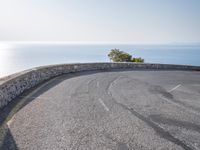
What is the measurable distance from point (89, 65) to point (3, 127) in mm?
19438

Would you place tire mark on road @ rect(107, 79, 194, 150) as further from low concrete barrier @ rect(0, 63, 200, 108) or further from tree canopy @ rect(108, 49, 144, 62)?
tree canopy @ rect(108, 49, 144, 62)

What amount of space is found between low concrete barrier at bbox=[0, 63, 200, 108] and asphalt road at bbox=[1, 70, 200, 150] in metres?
0.74

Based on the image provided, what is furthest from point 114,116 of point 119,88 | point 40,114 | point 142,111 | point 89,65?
point 89,65

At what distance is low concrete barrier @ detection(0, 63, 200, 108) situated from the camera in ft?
33.4

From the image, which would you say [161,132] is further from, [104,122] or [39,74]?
[39,74]

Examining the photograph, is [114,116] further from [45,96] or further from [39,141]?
[45,96]

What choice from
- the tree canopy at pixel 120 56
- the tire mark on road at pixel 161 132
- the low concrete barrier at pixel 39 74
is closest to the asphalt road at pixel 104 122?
the tire mark on road at pixel 161 132

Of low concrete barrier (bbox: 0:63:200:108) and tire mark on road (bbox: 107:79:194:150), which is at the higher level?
low concrete barrier (bbox: 0:63:200:108)

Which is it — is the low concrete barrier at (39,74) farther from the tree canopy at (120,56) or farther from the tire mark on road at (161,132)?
the tree canopy at (120,56)

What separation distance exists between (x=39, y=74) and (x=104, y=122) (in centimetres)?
962

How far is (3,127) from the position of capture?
23.5ft

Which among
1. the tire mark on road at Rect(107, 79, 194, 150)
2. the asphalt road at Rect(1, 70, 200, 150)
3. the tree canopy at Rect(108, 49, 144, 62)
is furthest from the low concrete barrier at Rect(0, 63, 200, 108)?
the tree canopy at Rect(108, 49, 144, 62)

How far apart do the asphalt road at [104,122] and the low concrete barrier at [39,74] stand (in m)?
0.74

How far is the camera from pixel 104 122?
7844 mm
